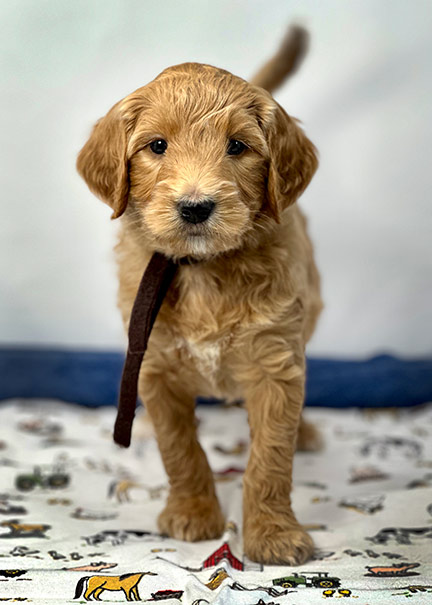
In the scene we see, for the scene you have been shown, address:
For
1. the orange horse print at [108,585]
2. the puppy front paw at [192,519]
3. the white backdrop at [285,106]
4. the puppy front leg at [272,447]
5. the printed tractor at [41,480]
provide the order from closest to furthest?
1. the orange horse print at [108,585]
2. the puppy front leg at [272,447]
3. the puppy front paw at [192,519]
4. the printed tractor at [41,480]
5. the white backdrop at [285,106]

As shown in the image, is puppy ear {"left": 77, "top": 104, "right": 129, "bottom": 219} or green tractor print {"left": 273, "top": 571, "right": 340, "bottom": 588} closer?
green tractor print {"left": 273, "top": 571, "right": 340, "bottom": 588}

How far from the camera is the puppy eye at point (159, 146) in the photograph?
2.37 m

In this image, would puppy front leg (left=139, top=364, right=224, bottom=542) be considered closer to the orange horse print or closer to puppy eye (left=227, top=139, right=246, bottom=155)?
the orange horse print

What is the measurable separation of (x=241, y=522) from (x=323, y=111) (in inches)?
91.9

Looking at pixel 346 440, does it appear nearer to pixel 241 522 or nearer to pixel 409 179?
pixel 241 522

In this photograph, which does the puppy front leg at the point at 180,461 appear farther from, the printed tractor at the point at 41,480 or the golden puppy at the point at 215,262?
the printed tractor at the point at 41,480

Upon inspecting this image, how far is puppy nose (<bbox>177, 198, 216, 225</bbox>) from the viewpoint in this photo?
2186mm

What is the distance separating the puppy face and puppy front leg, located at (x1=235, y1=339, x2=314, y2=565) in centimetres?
40

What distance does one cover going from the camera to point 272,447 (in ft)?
8.49

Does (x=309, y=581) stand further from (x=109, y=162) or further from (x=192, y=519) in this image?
(x=109, y=162)

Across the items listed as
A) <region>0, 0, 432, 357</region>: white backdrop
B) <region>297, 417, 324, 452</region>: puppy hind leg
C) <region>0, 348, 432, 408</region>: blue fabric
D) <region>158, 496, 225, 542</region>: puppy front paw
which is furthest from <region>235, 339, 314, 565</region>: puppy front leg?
<region>0, 0, 432, 357</region>: white backdrop

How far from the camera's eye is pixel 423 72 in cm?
432

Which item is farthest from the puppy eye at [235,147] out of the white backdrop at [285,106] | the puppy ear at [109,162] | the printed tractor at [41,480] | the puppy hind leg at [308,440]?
the white backdrop at [285,106]

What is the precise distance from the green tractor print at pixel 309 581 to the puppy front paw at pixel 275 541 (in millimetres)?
130
